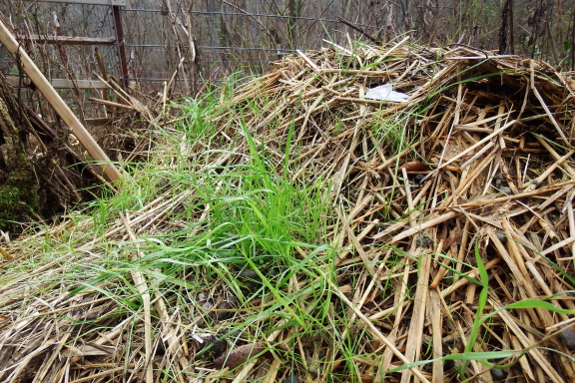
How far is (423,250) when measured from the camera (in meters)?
1.25

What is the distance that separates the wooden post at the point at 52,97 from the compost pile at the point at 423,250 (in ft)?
2.64

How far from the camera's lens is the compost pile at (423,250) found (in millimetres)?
1038

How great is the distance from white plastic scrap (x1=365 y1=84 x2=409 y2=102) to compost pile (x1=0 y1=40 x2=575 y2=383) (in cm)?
5

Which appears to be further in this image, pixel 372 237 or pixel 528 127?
pixel 528 127

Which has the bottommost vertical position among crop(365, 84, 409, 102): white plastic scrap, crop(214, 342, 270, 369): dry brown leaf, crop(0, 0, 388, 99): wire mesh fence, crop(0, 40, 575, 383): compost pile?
crop(214, 342, 270, 369): dry brown leaf

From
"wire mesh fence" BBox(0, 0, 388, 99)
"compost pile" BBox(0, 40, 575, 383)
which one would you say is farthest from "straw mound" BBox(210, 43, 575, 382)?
"wire mesh fence" BBox(0, 0, 388, 99)

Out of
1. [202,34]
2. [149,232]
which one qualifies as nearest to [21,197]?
[149,232]

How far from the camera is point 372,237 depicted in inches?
53.4

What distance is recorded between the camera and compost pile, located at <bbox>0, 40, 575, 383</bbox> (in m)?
1.04

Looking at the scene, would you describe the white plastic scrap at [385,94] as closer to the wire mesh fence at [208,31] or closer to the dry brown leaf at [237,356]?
the dry brown leaf at [237,356]

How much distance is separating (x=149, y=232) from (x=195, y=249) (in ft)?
1.30

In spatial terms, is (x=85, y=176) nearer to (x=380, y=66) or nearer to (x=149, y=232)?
(x=149, y=232)

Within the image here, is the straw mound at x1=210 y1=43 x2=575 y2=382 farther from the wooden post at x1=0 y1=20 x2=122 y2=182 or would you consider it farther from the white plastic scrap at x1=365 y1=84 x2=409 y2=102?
the wooden post at x1=0 y1=20 x2=122 y2=182

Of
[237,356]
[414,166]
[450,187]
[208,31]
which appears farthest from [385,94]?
[208,31]
